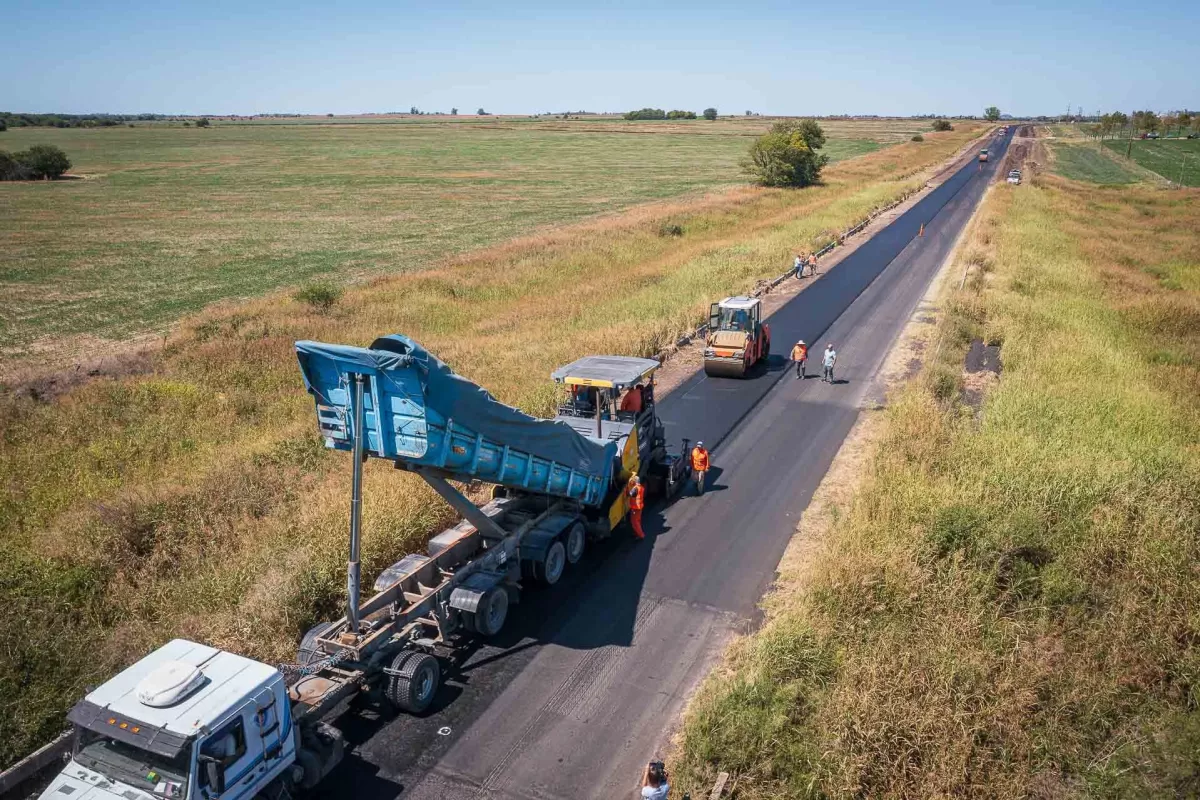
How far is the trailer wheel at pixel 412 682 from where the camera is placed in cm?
1002

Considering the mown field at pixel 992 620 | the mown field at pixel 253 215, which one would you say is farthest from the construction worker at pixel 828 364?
Answer: the mown field at pixel 253 215

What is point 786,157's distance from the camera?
7419 cm

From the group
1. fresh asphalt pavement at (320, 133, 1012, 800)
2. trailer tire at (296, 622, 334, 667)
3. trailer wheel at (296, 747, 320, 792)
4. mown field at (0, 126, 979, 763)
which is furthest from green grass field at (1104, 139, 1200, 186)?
trailer wheel at (296, 747, 320, 792)

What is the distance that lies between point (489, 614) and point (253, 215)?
63511 mm

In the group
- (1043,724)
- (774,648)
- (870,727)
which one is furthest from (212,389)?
(1043,724)

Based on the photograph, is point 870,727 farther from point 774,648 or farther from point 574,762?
point 574,762

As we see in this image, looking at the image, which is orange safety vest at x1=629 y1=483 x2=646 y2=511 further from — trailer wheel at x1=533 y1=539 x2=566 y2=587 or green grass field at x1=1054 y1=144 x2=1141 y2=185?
green grass field at x1=1054 y1=144 x2=1141 y2=185

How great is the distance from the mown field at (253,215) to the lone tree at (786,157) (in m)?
7.44

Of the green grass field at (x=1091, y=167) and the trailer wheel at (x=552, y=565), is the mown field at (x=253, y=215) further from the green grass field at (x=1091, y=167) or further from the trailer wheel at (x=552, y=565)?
the green grass field at (x=1091, y=167)

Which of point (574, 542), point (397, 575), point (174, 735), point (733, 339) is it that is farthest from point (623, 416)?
point (174, 735)

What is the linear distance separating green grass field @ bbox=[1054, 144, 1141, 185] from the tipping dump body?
9541 cm

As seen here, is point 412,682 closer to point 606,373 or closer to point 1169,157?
point 606,373

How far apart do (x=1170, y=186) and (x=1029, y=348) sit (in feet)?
246

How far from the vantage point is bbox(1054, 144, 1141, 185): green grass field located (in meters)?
89.9
